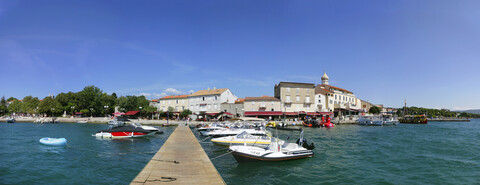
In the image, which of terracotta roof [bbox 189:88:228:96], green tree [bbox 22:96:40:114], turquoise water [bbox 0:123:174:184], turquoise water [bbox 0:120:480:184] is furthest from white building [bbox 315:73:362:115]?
green tree [bbox 22:96:40:114]

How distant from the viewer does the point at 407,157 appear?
71.1 feet

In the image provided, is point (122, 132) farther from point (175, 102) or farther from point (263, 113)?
point (175, 102)

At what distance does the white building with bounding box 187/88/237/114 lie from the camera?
72.5 m

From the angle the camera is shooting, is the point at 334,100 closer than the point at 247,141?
No

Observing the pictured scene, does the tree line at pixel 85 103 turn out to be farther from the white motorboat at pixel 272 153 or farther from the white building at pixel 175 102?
the white motorboat at pixel 272 153

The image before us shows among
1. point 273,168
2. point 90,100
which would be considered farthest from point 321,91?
point 90,100

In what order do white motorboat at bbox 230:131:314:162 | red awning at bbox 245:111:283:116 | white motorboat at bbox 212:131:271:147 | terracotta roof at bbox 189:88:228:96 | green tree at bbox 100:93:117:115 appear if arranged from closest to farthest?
white motorboat at bbox 230:131:314:162 → white motorboat at bbox 212:131:271:147 → red awning at bbox 245:111:283:116 → terracotta roof at bbox 189:88:228:96 → green tree at bbox 100:93:117:115

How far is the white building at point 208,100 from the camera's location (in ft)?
238

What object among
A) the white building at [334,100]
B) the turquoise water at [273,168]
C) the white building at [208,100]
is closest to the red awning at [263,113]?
the white building at [208,100]

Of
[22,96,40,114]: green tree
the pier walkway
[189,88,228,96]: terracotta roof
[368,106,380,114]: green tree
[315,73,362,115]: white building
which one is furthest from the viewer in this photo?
[368,106,380,114]: green tree

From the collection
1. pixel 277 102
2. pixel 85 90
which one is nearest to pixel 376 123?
pixel 277 102

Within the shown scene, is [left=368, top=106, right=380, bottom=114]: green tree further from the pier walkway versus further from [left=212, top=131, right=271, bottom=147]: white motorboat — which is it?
the pier walkway

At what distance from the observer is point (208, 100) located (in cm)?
7456

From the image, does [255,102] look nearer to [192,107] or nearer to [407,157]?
[192,107]
